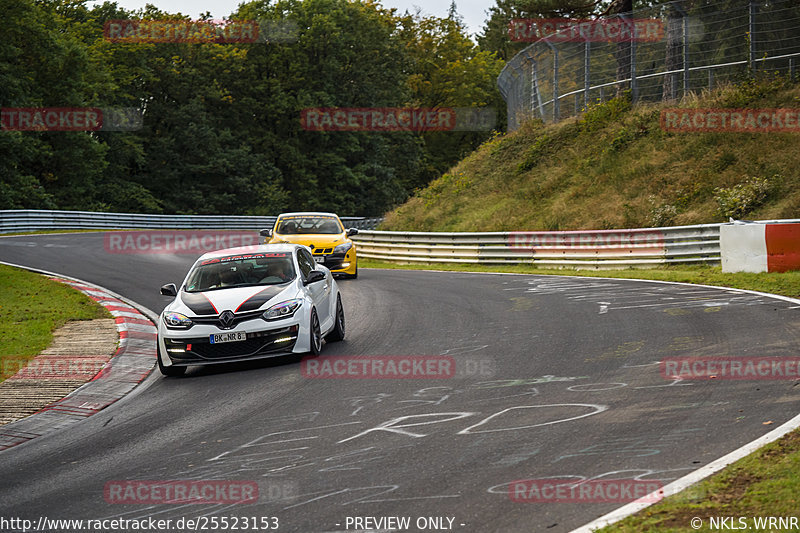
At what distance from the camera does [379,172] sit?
7238 cm

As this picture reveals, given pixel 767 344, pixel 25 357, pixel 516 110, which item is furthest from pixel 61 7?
pixel 767 344

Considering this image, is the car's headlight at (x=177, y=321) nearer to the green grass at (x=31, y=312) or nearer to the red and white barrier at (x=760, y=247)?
the green grass at (x=31, y=312)

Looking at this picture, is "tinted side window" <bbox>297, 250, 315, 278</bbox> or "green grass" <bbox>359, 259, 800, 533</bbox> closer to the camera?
"green grass" <bbox>359, 259, 800, 533</bbox>

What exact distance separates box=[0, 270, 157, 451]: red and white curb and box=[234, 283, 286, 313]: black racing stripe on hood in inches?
61.6

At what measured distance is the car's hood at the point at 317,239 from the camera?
2150cm

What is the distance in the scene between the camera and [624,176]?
29.0 meters

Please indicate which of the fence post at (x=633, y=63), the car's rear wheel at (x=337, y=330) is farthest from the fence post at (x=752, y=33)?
the car's rear wheel at (x=337, y=330)

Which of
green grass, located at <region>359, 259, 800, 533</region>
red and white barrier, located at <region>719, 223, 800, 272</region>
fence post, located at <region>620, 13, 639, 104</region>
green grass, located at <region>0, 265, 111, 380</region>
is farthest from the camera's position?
fence post, located at <region>620, 13, 639, 104</region>

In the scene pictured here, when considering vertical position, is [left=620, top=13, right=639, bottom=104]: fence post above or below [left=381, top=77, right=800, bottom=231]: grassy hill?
above

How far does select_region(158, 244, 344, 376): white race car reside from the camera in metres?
10.7

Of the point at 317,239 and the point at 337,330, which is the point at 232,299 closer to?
the point at 337,330

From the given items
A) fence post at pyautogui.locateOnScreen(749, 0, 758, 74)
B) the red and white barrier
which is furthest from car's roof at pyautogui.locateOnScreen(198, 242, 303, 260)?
fence post at pyautogui.locateOnScreen(749, 0, 758, 74)

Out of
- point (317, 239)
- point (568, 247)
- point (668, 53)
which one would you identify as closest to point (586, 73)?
point (668, 53)

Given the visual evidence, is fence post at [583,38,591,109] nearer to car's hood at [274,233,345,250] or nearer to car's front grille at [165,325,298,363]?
car's hood at [274,233,345,250]
